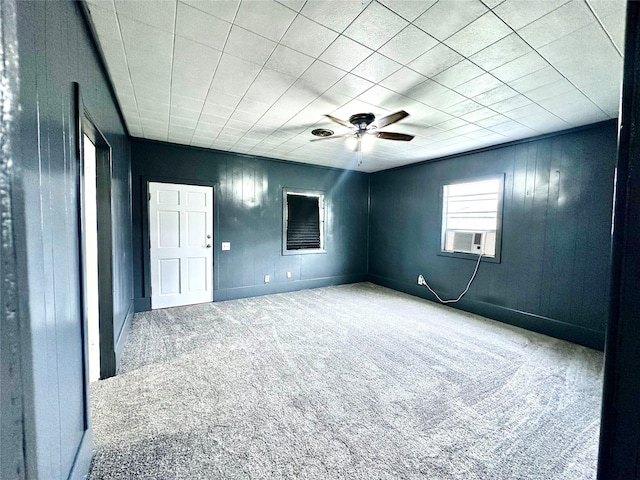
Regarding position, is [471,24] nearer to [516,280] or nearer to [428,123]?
[428,123]

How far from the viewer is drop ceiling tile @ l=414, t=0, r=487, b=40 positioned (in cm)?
156

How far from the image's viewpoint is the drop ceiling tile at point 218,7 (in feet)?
5.20

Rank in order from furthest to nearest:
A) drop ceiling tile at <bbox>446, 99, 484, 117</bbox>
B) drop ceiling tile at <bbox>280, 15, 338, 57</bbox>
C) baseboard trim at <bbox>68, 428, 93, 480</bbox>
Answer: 1. drop ceiling tile at <bbox>446, 99, 484, 117</bbox>
2. drop ceiling tile at <bbox>280, 15, 338, 57</bbox>
3. baseboard trim at <bbox>68, 428, 93, 480</bbox>

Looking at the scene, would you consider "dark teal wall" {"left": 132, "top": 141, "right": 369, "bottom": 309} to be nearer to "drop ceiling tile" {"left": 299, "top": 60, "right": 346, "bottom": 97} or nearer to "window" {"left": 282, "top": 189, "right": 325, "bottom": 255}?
"window" {"left": 282, "top": 189, "right": 325, "bottom": 255}

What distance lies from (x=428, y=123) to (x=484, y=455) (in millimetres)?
3067

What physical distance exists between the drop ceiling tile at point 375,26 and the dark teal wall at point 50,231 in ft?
4.91

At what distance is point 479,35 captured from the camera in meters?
1.79

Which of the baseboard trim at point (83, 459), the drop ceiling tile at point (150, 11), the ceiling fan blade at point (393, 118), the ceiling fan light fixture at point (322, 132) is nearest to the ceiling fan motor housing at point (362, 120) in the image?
the ceiling fan blade at point (393, 118)

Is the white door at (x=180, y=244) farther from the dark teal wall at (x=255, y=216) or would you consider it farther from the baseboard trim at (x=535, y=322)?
the baseboard trim at (x=535, y=322)

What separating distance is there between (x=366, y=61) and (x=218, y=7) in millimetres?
1037

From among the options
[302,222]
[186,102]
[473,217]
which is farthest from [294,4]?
[302,222]

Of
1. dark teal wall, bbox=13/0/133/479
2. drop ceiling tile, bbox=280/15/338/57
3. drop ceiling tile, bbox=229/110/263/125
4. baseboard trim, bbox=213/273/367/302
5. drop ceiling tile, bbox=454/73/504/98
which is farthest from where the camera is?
baseboard trim, bbox=213/273/367/302

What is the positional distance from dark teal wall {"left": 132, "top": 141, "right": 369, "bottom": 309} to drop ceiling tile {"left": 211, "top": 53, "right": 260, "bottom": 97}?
88.9 inches

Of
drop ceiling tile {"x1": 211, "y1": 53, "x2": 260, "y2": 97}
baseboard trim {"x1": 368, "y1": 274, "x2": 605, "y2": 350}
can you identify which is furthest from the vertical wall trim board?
baseboard trim {"x1": 368, "y1": 274, "x2": 605, "y2": 350}
